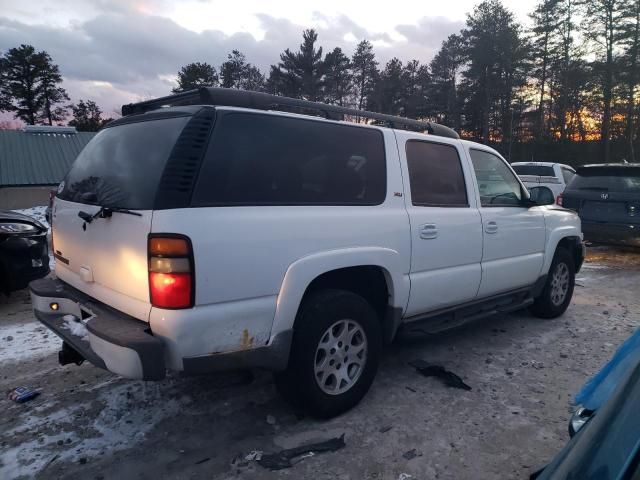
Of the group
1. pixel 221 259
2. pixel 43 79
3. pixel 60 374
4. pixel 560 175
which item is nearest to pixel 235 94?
pixel 221 259

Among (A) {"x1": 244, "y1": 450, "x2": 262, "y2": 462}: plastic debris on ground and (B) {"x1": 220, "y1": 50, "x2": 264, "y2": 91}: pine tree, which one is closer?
(A) {"x1": 244, "y1": 450, "x2": 262, "y2": 462}: plastic debris on ground

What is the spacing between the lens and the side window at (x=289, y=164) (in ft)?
8.22

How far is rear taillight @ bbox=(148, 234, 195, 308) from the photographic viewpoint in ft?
7.50

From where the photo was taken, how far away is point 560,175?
13.3 metres

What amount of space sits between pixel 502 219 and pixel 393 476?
2614 mm

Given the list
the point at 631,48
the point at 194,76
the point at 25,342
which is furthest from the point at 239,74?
the point at 25,342

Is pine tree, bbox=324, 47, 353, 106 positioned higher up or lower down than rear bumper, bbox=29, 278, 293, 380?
higher up

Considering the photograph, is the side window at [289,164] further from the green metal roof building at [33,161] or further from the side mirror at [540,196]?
the green metal roof building at [33,161]

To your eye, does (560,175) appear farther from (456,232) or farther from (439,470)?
Answer: (439,470)

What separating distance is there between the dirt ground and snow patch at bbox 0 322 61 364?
2 centimetres

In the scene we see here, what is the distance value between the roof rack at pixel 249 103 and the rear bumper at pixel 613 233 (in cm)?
→ 673

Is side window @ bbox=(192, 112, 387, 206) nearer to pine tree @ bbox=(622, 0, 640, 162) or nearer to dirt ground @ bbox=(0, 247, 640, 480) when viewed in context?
dirt ground @ bbox=(0, 247, 640, 480)

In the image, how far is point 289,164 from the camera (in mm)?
2820

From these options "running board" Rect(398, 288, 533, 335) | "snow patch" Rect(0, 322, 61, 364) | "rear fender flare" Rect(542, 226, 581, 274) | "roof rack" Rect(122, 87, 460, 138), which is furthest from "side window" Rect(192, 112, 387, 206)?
"snow patch" Rect(0, 322, 61, 364)
